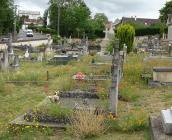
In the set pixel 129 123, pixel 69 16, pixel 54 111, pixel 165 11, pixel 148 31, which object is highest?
pixel 165 11

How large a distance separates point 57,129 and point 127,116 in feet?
4.69

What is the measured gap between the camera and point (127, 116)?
8.17m

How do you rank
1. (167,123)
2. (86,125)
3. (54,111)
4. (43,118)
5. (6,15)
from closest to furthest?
(167,123)
(86,125)
(43,118)
(54,111)
(6,15)

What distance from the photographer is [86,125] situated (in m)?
7.44

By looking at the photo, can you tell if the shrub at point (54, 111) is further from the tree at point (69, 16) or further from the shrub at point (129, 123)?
the tree at point (69, 16)

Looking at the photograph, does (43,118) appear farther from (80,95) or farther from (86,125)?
(80,95)

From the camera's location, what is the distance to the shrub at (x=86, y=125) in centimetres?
742

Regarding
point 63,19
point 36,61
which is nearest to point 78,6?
point 63,19

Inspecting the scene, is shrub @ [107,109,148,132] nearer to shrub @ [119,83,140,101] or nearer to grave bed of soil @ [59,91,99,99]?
grave bed of soil @ [59,91,99,99]

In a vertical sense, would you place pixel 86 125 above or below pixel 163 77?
below

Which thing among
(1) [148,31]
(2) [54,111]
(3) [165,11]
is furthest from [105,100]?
(3) [165,11]

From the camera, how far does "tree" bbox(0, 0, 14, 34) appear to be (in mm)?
51312

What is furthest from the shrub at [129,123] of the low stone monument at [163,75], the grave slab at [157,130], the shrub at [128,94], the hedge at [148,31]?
the hedge at [148,31]

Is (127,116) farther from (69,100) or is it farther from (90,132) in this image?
(69,100)
